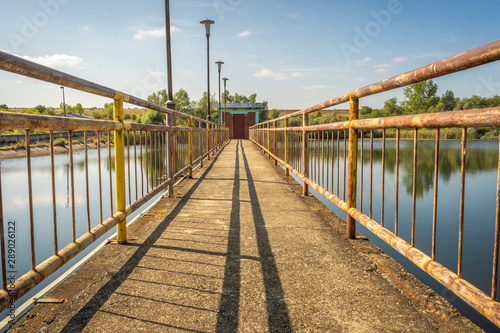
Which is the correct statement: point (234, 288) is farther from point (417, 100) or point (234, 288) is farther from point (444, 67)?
point (417, 100)

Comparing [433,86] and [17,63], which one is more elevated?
[433,86]

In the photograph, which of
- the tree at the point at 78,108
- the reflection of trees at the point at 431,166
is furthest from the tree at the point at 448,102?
the tree at the point at 78,108

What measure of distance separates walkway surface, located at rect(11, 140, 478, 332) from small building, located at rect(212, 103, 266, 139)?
43.6 m

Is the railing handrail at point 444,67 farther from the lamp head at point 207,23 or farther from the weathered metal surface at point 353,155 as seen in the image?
the lamp head at point 207,23

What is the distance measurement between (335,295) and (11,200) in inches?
319

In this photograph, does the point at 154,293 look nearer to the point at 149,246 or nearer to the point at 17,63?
the point at 149,246

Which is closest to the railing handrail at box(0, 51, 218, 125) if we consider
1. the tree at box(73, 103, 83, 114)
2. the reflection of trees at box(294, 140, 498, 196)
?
the reflection of trees at box(294, 140, 498, 196)

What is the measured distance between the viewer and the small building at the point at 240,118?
46562 mm

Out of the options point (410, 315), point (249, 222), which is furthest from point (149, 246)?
point (410, 315)

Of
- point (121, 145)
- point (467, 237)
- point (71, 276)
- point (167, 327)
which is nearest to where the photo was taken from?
point (167, 327)

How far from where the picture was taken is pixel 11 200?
24.9 feet

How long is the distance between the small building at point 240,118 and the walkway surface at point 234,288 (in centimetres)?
4364

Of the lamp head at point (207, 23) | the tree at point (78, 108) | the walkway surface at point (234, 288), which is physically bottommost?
the walkway surface at point (234, 288)

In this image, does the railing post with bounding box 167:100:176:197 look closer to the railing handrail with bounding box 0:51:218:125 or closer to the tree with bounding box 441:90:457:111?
the railing handrail with bounding box 0:51:218:125
